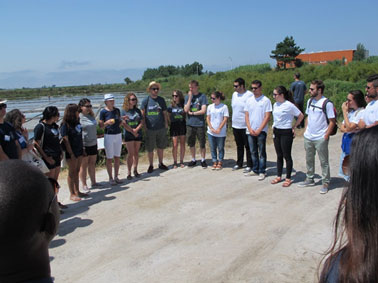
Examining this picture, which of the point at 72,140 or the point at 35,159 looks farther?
the point at 72,140

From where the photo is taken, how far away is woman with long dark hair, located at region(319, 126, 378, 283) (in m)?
1.13

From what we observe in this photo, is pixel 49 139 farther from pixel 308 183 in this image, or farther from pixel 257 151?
pixel 308 183

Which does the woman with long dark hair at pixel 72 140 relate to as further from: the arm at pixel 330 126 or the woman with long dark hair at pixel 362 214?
the woman with long dark hair at pixel 362 214

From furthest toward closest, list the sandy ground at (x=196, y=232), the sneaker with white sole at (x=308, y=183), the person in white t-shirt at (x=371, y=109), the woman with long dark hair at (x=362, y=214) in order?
the sneaker with white sole at (x=308, y=183) < the person in white t-shirt at (x=371, y=109) < the sandy ground at (x=196, y=232) < the woman with long dark hair at (x=362, y=214)

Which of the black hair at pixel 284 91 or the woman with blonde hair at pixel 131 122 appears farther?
the woman with blonde hair at pixel 131 122

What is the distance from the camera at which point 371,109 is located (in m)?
4.96

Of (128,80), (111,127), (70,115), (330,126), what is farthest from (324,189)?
(128,80)

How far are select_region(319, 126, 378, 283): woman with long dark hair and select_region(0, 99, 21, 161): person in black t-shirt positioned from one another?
4.45 metres

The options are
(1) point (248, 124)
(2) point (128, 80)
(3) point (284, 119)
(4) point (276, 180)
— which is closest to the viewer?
(3) point (284, 119)

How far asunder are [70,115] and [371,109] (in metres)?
4.62

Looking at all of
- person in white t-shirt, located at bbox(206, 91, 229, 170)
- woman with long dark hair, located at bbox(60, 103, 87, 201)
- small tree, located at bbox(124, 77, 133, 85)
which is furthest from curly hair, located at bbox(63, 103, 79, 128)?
small tree, located at bbox(124, 77, 133, 85)

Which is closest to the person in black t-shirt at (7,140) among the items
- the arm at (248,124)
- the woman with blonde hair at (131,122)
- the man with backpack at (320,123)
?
the woman with blonde hair at (131,122)

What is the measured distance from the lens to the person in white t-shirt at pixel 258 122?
22.2 ft

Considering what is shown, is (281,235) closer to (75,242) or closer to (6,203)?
(75,242)
